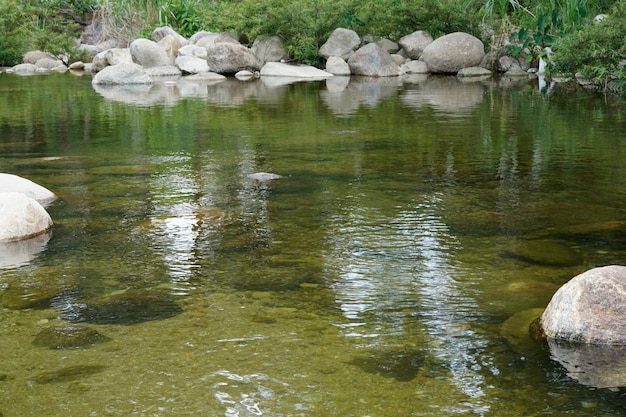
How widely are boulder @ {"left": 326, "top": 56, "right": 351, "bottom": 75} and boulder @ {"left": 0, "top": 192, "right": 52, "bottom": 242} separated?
21362 mm

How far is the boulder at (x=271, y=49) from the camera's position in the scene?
28.5 meters

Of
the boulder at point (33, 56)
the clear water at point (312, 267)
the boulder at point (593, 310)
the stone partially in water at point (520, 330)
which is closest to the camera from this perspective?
the clear water at point (312, 267)

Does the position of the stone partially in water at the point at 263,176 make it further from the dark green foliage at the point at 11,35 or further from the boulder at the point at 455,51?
the dark green foliage at the point at 11,35

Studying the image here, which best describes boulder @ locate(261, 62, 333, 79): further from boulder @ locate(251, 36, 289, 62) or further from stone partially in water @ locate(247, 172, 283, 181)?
stone partially in water @ locate(247, 172, 283, 181)

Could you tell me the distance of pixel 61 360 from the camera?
4.25m

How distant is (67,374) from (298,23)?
973 inches

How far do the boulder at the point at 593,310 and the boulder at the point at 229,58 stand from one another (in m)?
23.8

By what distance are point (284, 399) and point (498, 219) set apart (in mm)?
3584

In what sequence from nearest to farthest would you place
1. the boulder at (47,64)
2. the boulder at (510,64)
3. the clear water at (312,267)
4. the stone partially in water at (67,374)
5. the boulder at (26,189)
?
the clear water at (312,267) → the stone partially in water at (67,374) → the boulder at (26,189) → the boulder at (510,64) → the boulder at (47,64)

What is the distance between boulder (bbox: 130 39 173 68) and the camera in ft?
93.2

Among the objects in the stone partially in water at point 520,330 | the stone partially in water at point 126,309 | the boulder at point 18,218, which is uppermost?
the boulder at point 18,218

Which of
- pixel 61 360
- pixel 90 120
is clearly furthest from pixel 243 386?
pixel 90 120

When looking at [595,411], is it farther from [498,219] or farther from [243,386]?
[498,219]

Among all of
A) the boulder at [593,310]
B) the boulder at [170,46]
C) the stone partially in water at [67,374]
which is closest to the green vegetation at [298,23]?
the boulder at [170,46]
